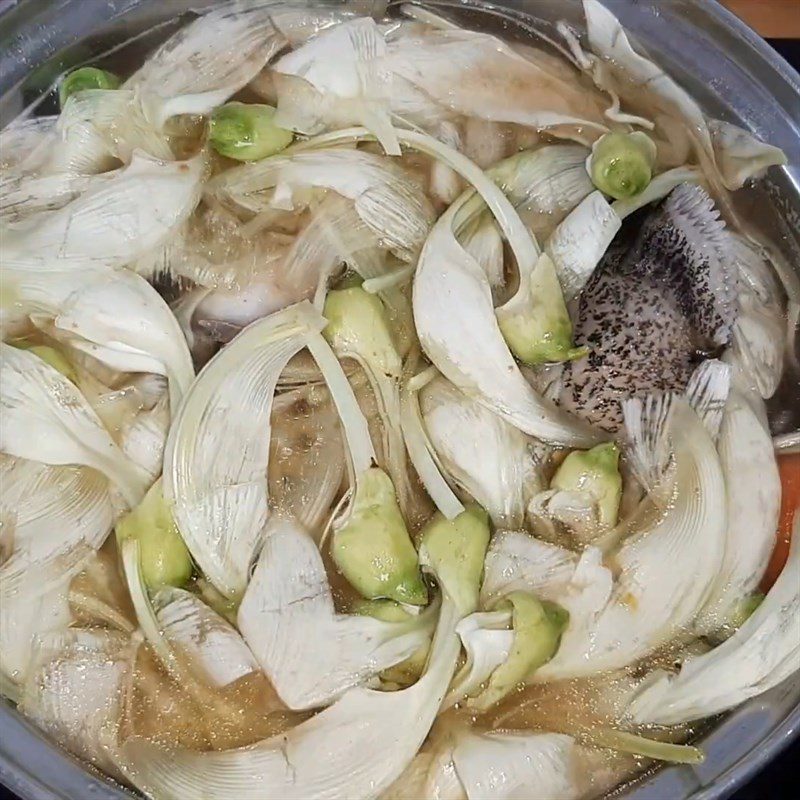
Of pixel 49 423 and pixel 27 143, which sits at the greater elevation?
pixel 27 143

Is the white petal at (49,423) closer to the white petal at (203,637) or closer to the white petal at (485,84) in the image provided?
the white petal at (203,637)

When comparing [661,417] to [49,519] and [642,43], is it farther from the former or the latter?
[49,519]

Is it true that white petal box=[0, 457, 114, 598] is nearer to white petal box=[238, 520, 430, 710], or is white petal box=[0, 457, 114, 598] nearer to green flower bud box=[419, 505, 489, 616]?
white petal box=[238, 520, 430, 710]

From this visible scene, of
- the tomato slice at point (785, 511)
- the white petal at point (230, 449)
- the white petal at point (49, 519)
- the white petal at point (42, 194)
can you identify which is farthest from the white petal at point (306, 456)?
the tomato slice at point (785, 511)

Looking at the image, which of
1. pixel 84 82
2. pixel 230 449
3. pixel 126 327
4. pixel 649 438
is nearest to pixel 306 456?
pixel 230 449

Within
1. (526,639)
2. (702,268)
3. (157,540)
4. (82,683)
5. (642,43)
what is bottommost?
(82,683)

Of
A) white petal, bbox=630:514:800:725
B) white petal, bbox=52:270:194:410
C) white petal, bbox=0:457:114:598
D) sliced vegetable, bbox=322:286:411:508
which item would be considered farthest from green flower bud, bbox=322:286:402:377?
white petal, bbox=630:514:800:725
